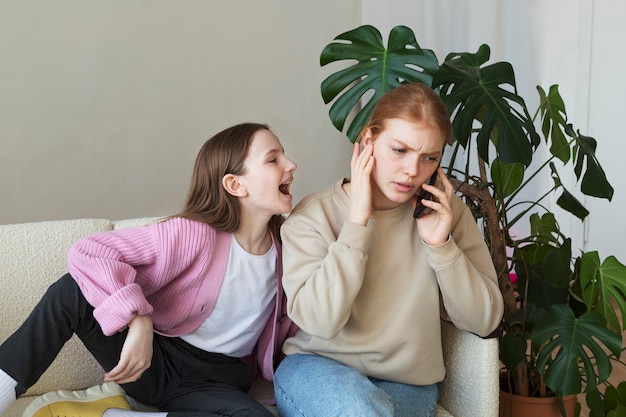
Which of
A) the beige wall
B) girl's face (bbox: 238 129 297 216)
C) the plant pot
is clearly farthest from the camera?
the beige wall

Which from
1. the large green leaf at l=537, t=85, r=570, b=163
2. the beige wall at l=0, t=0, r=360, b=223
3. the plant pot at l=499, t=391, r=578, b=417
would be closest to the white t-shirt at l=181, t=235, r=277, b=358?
the plant pot at l=499, t=391, r=578, b=417

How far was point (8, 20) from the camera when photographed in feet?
8.87

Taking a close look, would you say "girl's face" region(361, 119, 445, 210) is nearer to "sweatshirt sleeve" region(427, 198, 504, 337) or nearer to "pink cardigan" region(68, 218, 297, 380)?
"sweatshirt sleeve" region(427, 198, 504, 337)

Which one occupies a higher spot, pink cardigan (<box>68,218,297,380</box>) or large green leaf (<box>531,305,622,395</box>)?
pink cardigan (<box>68,218,297,380</box>)

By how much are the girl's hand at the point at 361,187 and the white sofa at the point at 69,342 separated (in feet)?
1.14

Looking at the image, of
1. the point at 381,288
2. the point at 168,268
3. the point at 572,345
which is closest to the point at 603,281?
the point at 572,345

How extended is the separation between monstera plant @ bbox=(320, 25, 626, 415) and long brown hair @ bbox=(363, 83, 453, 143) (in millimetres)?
172

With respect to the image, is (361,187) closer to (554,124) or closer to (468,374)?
(468,374)

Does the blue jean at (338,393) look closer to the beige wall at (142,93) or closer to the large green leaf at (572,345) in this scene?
the large green leaf at (572,345)

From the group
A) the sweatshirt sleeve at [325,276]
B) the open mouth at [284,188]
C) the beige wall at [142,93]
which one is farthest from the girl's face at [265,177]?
the beige wall at [142,93]

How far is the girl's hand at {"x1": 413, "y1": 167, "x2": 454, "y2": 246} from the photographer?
1.47m

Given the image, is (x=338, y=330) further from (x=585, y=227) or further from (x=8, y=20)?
(x=585, y=227)

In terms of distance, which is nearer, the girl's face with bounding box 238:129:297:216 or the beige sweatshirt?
the beige sweatshirt

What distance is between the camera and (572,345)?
5.48 feet
